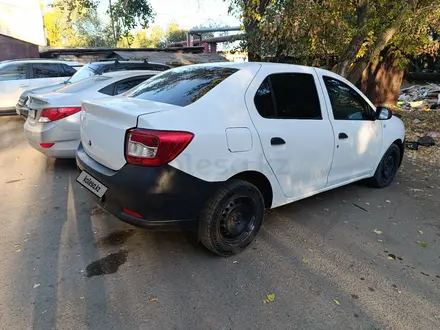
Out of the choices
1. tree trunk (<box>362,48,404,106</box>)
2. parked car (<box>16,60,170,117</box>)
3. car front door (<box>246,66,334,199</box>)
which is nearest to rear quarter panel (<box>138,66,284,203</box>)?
car front door (<box>246,66,334,199</box>)

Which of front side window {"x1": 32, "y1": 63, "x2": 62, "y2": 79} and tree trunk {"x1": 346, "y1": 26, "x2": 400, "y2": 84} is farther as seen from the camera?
front side window {"x1": 32, "y1": 63, "x2": 62, "y2": 79}

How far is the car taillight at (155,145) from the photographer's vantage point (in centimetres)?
252

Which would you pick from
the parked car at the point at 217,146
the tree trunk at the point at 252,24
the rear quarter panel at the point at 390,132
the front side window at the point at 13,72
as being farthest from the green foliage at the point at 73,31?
the parked car at the point at 217,146

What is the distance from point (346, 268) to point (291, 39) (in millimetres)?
6405

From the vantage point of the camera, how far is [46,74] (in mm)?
9758

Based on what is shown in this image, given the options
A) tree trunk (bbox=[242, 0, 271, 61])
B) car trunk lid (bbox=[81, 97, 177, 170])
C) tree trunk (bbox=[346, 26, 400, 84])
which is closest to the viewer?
car trunk lid (bbox=[81, 97, 177, 170])

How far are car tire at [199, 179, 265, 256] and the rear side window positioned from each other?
738mm

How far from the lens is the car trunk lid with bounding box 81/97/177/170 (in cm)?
271

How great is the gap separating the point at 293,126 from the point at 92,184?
1.93m

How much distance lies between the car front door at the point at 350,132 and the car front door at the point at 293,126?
6.5 inches

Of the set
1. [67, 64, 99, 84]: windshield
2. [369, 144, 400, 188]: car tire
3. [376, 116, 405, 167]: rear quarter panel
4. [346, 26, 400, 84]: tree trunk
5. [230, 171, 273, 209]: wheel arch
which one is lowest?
[369, 144, 400, 188]: car tire

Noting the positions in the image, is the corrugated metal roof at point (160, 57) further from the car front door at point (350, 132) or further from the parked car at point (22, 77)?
the car front door at point (350, 132)

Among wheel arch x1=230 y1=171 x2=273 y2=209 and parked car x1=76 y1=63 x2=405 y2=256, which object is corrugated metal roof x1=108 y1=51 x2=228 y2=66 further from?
wheel arch x1=230 y1=171 x2=273 y2=209

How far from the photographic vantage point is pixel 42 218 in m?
3.75
